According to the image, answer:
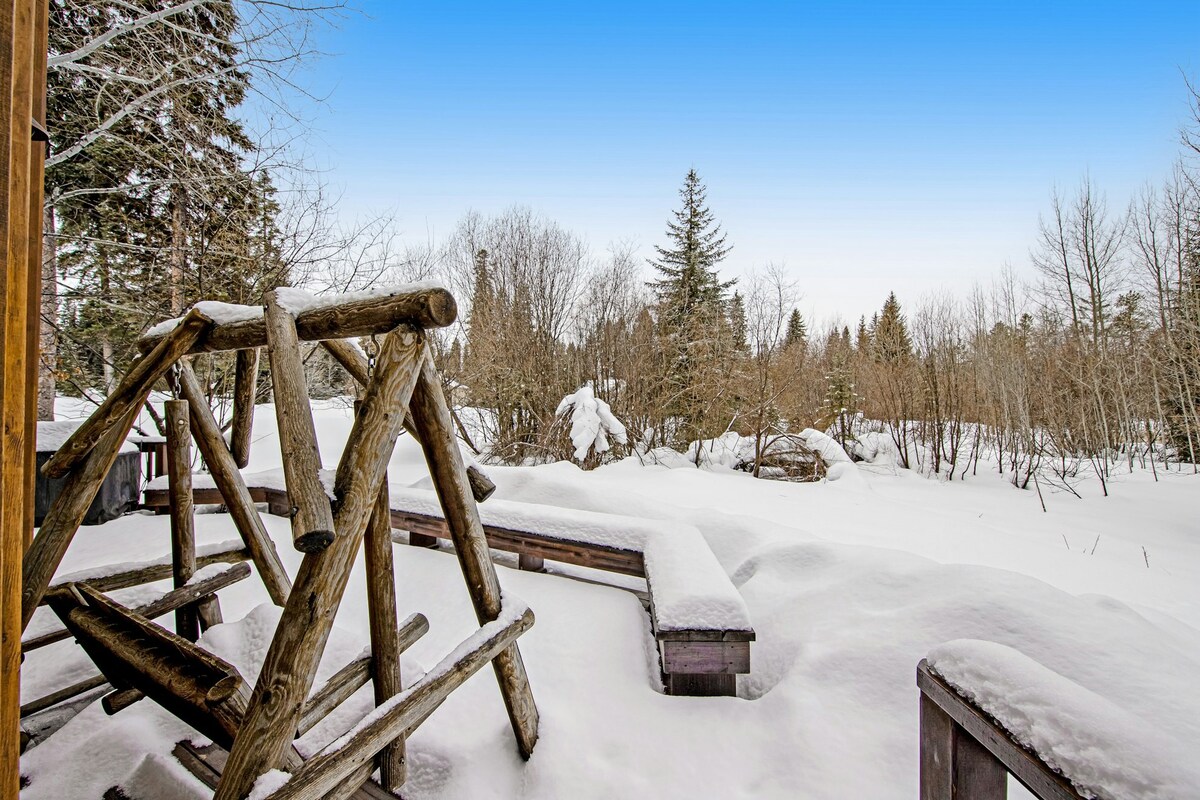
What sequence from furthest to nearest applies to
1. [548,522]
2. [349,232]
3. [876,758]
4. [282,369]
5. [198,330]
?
[349,232]
[548,522]
[198,330]
[876,758]
[282,369]

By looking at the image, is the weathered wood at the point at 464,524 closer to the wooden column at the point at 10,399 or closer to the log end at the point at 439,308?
the log end at the point at 439,308

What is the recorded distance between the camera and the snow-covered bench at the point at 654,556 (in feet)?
7.49

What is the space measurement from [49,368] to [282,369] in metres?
7.53

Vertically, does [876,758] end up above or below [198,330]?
below

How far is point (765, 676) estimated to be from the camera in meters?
2.58

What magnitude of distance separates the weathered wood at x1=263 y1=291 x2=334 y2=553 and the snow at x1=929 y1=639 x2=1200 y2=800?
5.47 feet

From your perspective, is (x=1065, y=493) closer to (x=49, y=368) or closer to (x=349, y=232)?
(x=349, y=232)

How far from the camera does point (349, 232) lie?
23.8ft

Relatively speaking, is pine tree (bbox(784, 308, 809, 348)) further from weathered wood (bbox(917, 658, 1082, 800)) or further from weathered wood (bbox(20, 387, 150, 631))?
weathered wood (bbox(20, 387, 150, 631))

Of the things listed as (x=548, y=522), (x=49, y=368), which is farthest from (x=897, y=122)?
(x=49, y=368)

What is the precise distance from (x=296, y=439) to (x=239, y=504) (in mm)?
1466

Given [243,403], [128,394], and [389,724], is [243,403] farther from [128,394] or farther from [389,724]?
[389,724]

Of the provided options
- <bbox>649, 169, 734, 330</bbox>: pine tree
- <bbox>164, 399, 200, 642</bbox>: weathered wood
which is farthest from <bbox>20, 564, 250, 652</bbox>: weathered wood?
<bbox>649, 169, 734, 330</bbox>: pine tree

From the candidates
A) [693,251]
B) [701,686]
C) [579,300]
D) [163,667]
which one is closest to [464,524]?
[163,667]
